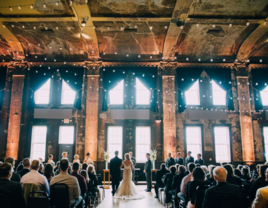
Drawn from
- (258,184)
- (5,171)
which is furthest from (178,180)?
(5,171)

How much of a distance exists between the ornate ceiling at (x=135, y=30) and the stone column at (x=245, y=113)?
852mm

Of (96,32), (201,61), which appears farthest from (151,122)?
(96,32)

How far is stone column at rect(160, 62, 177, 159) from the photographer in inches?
466

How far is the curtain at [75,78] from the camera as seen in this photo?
12.5 meters

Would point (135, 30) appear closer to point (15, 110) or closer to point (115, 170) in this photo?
point (115, 170)

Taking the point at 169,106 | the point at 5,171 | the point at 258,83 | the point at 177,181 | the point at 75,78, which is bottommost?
the point at 177,181

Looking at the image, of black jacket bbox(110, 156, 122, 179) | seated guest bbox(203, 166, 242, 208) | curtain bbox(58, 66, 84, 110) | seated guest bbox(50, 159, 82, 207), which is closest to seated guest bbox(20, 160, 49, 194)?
seated guest bbox(50, 159, 82, 207)

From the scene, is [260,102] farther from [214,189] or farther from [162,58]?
[214,189]

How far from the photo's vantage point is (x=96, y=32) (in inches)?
452

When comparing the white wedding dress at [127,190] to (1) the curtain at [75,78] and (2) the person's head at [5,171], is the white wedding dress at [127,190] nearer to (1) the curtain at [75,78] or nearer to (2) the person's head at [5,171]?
(2) the person's head at [5,171]

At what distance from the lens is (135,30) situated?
11.2 m

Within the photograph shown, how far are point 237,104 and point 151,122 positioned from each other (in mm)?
4810

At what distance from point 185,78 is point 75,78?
6.08 meters

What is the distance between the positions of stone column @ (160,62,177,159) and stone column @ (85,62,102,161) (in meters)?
3.58
